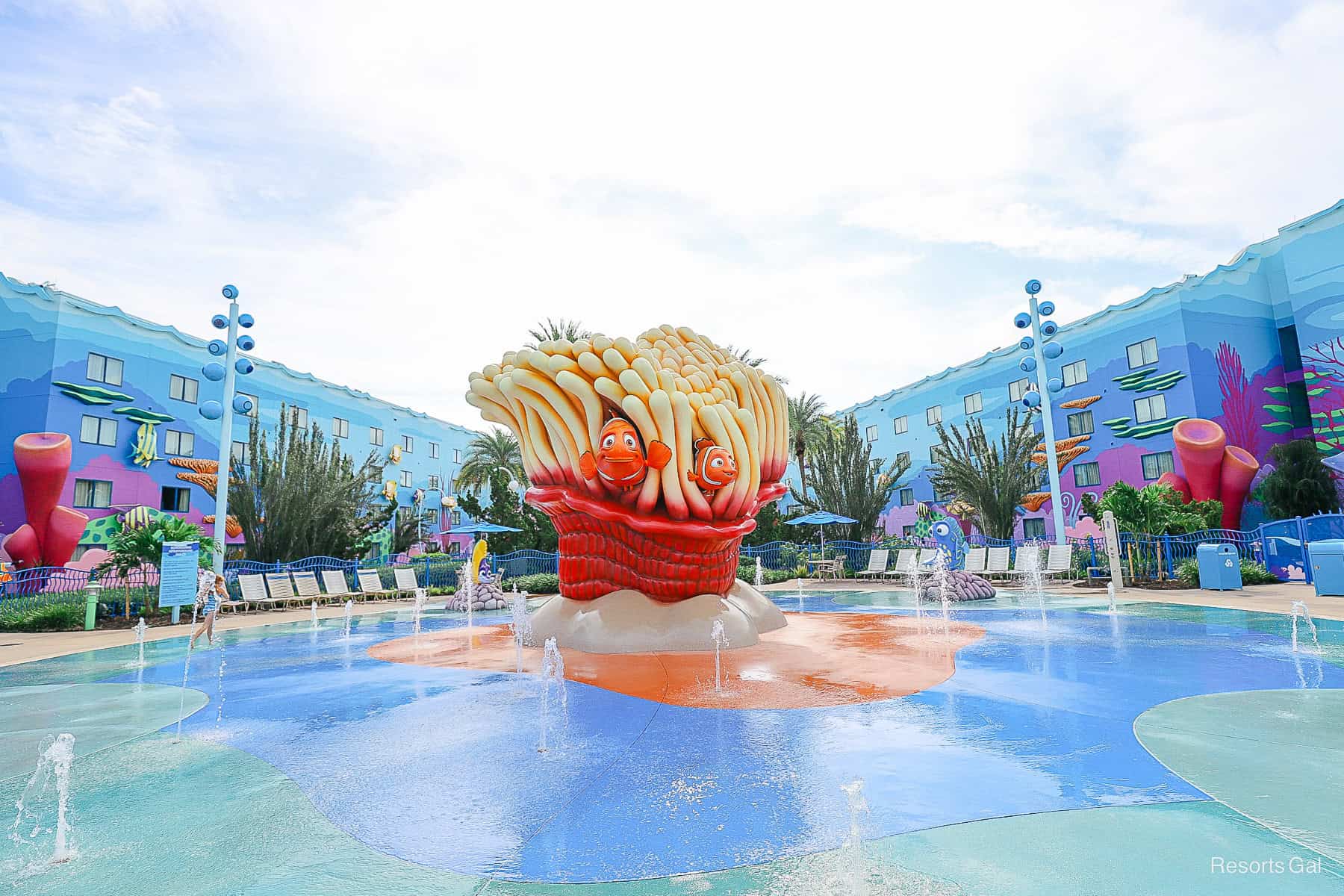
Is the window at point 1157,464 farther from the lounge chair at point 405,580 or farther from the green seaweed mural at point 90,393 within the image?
the green seaweed mural at point 90,393

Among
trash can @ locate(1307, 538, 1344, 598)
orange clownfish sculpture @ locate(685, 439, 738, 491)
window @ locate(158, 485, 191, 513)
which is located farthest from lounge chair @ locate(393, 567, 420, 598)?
trash can @ locate(1307, 538, 1344, 598)

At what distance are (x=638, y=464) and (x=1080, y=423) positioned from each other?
2640cm

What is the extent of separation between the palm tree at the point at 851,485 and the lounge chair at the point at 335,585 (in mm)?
16808

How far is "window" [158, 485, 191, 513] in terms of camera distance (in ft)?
82.7

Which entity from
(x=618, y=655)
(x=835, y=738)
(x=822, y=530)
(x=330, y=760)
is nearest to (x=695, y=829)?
(x=835, y=738)

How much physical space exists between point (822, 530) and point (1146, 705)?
912 inches

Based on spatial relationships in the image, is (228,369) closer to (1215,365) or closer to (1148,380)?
(1148,380)

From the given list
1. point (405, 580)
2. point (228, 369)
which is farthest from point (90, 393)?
point (405, 580)

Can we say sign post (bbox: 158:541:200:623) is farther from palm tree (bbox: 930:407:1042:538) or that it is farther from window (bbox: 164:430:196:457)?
palm tree (bbox: 930:407:1042:538)

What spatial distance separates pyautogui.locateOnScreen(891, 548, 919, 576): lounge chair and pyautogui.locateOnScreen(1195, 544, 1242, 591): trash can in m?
6.88

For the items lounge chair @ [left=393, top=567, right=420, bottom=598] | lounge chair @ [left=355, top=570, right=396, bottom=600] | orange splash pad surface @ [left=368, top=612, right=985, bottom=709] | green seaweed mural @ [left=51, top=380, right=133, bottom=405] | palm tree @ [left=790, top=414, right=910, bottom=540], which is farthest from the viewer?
palm tree @ [left=790, top=414, right=910, bottom=540]

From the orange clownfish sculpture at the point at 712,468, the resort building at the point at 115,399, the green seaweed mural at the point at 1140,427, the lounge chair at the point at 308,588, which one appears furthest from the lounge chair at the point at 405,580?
the green seaweed mural at the point at 1140,427

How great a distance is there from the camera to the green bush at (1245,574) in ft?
54.1

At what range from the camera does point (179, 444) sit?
2591 centimetres
